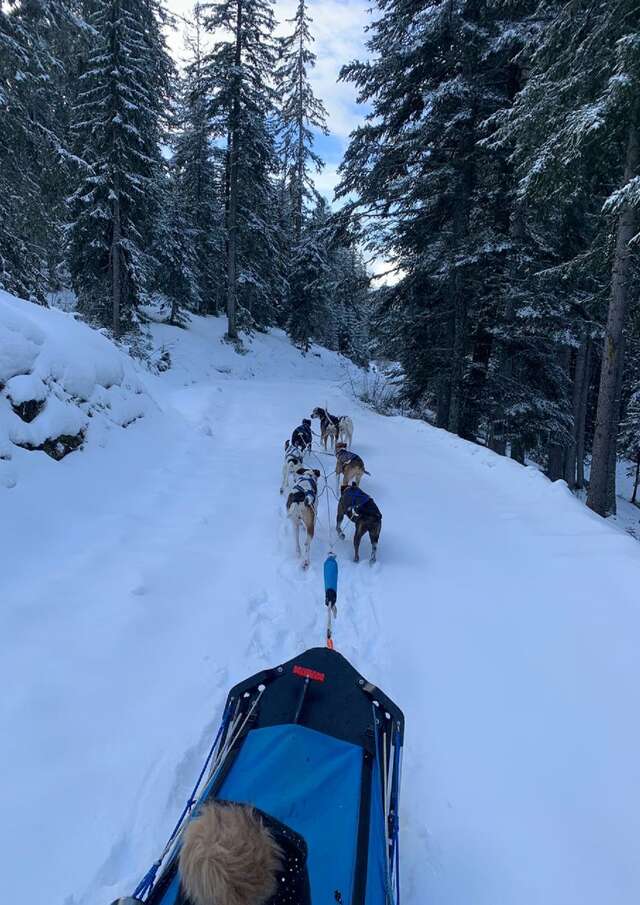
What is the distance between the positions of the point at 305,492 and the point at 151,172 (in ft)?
57.1

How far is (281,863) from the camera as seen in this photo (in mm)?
1391

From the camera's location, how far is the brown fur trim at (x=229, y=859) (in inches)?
50.5

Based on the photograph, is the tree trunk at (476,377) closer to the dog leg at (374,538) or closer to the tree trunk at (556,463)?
the tree trunk at (556,463)

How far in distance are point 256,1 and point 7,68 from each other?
19.7 metres

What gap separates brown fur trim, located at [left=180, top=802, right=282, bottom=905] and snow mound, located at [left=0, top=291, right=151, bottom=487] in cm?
475

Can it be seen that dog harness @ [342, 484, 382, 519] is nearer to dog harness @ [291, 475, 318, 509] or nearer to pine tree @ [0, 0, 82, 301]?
dog harness @ [291, 475, 318, 509]

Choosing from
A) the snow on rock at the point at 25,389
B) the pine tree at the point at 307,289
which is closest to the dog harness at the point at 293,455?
the snow on rock at the point at 25,389

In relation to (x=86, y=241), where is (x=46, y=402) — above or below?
below

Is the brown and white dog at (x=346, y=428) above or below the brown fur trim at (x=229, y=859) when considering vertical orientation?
above

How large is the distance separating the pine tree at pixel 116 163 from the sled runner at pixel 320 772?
56.9 ft

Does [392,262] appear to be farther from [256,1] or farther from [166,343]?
[256,1]

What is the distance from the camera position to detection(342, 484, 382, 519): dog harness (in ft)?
18.5

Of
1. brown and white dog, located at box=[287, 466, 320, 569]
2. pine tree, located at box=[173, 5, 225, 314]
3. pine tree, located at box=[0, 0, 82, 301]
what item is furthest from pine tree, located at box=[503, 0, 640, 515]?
pine tree, located at box=[173, 5, 225, 314]

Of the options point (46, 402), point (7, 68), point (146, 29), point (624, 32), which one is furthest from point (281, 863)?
point (146, 29)
